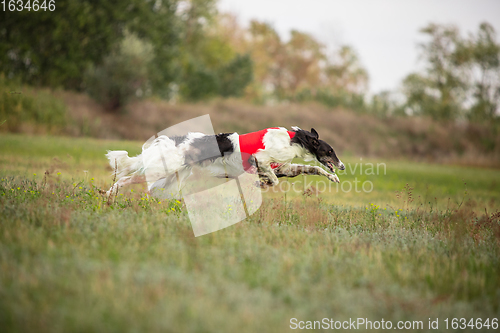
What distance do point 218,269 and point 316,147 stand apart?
388cm

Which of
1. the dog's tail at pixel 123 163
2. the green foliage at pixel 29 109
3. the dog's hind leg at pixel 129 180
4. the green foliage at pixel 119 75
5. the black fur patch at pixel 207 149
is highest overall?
the green foliage at pixel 119 75

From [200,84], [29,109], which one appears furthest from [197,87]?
[29,109]

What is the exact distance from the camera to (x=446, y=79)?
37.3 meters

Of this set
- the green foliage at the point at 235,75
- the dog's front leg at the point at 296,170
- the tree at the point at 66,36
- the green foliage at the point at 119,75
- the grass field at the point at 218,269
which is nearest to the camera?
the grass field at the point at 218,269

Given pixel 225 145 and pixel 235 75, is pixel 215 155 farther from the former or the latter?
pixel 235 75

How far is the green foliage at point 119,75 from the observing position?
26578 mm

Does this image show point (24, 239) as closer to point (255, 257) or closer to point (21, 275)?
point (21, 275)

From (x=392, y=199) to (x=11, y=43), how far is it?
80.3 feet

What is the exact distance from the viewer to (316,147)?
704cm

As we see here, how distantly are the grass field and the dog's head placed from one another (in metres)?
1.13

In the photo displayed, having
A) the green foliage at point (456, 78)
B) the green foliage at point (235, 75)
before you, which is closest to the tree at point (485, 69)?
the green foliage at point (456, 78)

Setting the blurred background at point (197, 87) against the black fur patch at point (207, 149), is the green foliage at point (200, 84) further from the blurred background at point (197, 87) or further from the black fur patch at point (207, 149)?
the black fur patch at point (207, 149)

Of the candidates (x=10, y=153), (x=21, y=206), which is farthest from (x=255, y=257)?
(x=10, y=153)

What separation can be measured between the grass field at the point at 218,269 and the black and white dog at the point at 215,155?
22.2 inches
